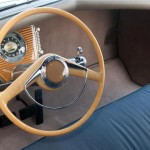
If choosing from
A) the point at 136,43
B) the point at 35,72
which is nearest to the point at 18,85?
the point at 35,72

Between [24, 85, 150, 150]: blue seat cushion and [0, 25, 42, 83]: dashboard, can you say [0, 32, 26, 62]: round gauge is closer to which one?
[0, 25, 42, 83]: dashboard

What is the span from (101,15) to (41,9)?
821 millimetres

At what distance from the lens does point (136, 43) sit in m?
1.65

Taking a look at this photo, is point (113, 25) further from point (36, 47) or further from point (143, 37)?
point (36, 47)

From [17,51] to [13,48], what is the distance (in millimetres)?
19

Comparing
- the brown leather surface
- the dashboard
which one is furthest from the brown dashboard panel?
the brown leather surface

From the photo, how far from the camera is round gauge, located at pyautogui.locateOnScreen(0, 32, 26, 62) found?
42.3 inches

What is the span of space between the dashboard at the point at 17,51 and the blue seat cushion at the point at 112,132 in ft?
0.89

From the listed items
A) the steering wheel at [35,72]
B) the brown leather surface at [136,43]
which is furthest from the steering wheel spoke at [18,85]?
the brown leather surface at [136,43]

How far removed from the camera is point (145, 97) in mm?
1225

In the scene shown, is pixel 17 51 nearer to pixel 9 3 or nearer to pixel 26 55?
pixel 26 55

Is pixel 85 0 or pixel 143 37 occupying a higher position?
pixel 85 0

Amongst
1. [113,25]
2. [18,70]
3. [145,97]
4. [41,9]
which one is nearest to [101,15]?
[113,25]

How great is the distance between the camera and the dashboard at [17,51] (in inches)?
42.3
